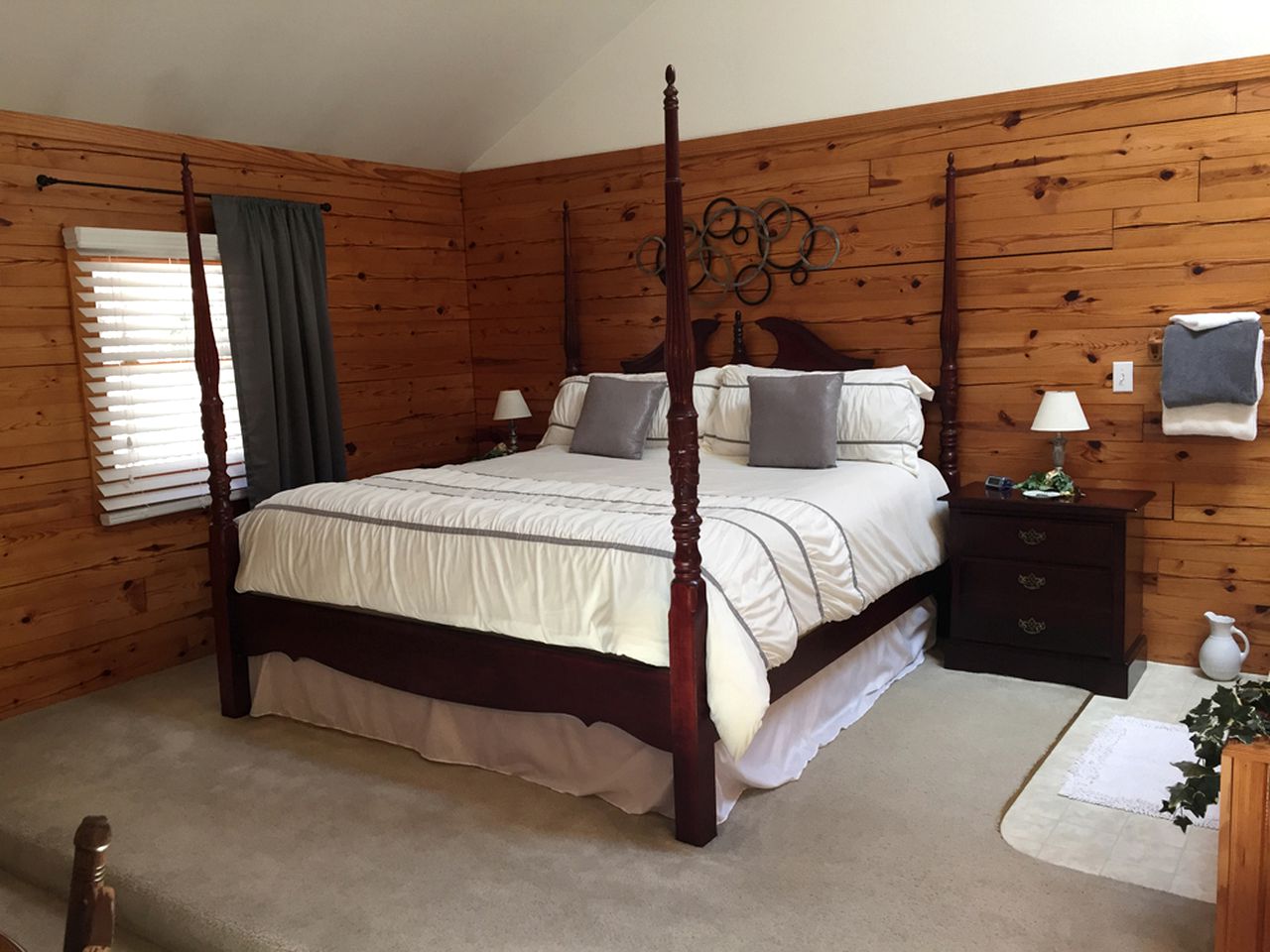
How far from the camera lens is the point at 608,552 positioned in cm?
280

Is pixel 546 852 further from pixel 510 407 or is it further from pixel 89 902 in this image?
pixel 510 407

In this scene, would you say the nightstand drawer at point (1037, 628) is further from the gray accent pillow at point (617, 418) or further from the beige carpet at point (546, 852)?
the gray accent pillow at point (617, 418)

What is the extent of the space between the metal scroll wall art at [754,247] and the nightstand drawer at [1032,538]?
1373mm

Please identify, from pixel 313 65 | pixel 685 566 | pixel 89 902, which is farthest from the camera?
pixel 313 65

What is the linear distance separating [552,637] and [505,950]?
32.6 inches

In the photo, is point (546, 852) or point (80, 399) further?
point (80, 399)

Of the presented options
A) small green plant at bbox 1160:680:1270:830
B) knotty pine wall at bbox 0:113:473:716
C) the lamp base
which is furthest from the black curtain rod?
small green plant at bbox 1160:680:1270:830

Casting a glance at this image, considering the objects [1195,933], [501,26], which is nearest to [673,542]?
[1195,933]

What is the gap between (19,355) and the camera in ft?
12.4

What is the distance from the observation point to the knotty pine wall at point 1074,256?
12.1ft

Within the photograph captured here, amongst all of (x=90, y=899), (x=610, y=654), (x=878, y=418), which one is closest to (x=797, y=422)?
(x=878, y=418)

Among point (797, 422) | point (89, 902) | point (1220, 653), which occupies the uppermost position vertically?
point (797, 422)

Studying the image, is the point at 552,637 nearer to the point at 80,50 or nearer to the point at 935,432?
the point at 935,432

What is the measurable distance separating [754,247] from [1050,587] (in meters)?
1.97
